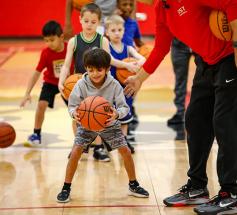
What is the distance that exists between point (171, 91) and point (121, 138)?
5110 mm

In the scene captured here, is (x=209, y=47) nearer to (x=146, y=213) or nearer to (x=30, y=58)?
(x=146, y=213)

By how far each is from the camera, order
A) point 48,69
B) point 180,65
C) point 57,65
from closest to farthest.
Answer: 1. point 57,65
2. point 48,69
3. point 180,65

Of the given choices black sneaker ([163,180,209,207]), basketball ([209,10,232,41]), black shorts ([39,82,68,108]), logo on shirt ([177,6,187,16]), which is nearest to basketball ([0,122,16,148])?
black shorts ([39,82,68,108])

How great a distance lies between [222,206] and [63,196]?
53.2 inches

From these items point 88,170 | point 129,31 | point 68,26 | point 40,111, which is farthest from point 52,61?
point 88,170

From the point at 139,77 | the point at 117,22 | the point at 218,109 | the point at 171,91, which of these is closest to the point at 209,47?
the point at 218,109

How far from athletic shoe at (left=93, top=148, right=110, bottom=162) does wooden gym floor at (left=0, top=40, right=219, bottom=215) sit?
7 cm

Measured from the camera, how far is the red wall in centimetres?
1714

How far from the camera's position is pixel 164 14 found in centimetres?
449

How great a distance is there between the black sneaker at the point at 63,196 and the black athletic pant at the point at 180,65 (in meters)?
3.18

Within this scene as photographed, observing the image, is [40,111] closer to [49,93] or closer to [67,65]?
[49,93]

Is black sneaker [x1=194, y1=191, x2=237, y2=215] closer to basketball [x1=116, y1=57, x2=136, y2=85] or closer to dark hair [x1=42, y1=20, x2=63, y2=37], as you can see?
basketball [x1=116, y1=57, x2=136, y2=85]

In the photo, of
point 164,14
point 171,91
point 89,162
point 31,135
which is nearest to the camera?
point 164,14

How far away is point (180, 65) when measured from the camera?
7.48 metres
